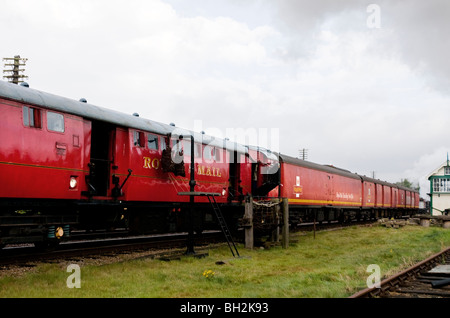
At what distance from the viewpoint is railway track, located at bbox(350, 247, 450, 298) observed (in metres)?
7.50

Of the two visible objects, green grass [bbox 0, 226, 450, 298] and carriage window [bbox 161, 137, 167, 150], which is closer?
green grass [bbox 0, 226, 450, 298]

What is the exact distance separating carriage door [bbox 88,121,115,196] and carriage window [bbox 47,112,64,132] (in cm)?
137

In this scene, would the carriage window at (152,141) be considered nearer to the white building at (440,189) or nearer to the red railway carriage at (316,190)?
the red railway carriage at (316,190)

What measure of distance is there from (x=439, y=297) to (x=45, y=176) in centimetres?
870

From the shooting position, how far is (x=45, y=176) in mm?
10539

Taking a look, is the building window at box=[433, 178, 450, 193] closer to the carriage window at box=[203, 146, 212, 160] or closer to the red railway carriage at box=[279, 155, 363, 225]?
the red railway carriage at box=[279, 155, 363, 225]

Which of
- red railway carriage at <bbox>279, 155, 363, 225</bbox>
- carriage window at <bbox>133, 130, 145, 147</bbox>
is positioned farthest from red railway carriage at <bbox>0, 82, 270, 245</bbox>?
red railway carriage at <bbox>279, 155, 363, 225</bbox>

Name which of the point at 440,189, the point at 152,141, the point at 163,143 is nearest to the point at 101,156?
the point at 152,141

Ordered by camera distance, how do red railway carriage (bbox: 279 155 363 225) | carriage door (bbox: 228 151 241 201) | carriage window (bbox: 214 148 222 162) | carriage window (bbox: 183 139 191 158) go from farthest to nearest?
red railway carriage (bbox: 279 155 363 225)
carriage door (bbox: 228 151 241 201)
carriage window (bbox: 214 148 222 162)
carriage window (bbox: 183 139 191 158)

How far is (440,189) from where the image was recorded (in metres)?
46.1

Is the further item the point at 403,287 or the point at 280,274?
the point at 280,274

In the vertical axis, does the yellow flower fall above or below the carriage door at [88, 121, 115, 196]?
below
